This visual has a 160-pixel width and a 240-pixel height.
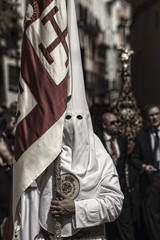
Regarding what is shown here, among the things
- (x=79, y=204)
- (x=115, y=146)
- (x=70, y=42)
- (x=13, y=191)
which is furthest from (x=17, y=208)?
(x=115, y=146)

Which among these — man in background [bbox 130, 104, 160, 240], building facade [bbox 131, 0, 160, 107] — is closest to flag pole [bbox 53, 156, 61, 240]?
man in background [bbox 130, 104, 160, 240]

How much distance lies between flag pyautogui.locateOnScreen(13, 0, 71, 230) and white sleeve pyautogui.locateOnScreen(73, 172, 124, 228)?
1.38 ft

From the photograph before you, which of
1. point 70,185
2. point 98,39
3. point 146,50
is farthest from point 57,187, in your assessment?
point 98,39

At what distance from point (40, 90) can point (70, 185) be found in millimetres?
772

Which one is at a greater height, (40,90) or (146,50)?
(146,50)

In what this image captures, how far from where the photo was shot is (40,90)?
477cm

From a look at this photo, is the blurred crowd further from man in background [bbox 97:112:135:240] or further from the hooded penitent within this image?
the hooded penitent

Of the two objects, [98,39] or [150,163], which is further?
[98,39]

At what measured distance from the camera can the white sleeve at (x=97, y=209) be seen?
14.8 ft

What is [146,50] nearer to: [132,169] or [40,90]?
[132,169]

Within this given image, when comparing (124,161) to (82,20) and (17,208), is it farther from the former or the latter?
(82,20)

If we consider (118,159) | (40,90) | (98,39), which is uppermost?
(98,39)

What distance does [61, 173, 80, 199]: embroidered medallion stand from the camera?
4.58 m

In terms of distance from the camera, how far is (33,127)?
15.6 feet
